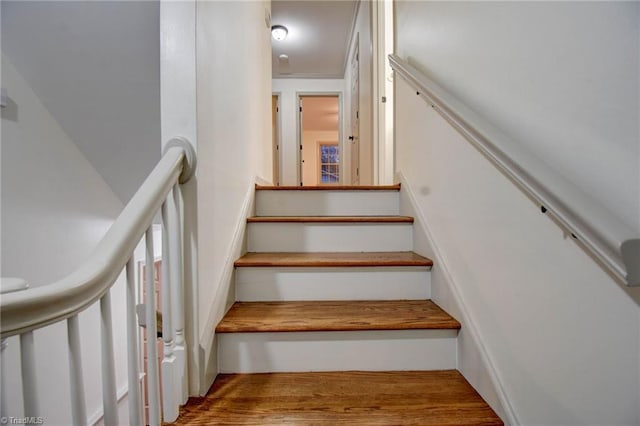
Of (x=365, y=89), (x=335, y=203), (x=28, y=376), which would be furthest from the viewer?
(x=365, y=89)

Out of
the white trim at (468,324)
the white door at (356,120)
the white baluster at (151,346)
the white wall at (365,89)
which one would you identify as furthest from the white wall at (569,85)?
the white door at (356,120)

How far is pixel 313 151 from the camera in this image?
870 centimetres

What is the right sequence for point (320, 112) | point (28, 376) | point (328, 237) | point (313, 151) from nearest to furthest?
point (28, 376)
point (328, 237)
point (320, 112)
point (313, 151)

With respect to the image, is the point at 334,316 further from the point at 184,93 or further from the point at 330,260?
the point at 184,93

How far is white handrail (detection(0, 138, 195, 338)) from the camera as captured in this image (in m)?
0.43

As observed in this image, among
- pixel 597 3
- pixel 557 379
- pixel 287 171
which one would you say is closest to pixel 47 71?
pixel 597 3

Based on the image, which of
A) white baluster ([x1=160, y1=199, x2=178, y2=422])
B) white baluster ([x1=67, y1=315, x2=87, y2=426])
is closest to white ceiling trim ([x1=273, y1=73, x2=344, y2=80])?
white baluster ([x1=160, y1=199, x2=178, y2=422])

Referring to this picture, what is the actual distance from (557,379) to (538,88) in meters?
0.71

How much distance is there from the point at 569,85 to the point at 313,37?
447 centimetres

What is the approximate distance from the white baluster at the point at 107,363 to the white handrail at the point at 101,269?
0.14 feet

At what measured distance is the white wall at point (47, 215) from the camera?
64.3 inches

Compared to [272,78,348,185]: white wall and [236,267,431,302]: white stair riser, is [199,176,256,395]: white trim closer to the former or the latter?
[236,267,431,302]: white stair riser

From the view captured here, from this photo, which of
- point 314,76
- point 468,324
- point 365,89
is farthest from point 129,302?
point 314,76

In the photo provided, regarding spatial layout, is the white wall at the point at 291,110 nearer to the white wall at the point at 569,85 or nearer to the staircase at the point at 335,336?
the staircase at the point at 335,336
